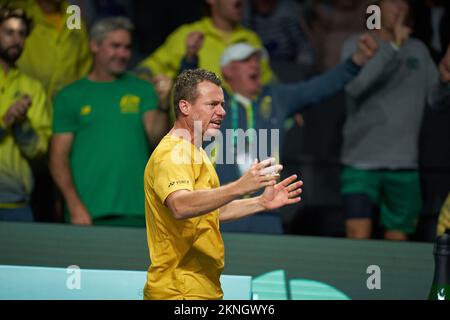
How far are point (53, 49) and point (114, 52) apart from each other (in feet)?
2.04

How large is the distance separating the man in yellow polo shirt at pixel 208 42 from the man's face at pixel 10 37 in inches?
35.5

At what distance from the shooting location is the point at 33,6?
28.0 feet

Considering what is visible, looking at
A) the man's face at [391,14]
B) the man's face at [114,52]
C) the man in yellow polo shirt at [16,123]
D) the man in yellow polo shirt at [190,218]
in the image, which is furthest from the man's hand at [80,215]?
the man in yellow polo shirt at [190,218]

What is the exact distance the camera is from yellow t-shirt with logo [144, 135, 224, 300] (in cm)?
523

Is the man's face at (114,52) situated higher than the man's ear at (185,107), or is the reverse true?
the man's face at (114,52)

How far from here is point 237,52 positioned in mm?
8094

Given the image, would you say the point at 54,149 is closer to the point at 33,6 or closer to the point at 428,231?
the point at 33,6

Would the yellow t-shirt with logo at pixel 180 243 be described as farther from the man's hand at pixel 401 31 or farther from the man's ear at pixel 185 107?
the man's hand at pixel 401 31

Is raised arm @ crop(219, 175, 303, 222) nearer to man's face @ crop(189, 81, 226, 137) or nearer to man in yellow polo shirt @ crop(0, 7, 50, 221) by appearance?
man's face @ crop(189, 81, 226, 137)

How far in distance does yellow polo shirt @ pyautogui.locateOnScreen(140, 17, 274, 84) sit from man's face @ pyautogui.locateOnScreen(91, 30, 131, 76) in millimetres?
312

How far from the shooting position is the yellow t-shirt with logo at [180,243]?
17.2ft

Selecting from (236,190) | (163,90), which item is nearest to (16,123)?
(163,90)
